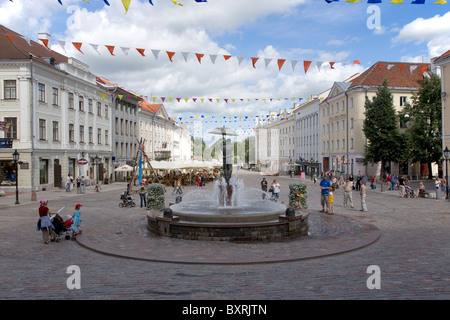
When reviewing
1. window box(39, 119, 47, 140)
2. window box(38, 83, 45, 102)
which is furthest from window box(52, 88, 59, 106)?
window box(39, 119, 47, 140)

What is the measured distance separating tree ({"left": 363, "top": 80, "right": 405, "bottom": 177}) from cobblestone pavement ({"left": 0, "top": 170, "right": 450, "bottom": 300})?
32563 millimetres

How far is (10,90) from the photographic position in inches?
1257

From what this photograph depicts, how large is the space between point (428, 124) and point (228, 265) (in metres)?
41.5

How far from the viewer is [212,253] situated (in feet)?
32.4

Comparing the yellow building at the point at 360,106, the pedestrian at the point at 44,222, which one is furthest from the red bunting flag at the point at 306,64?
the yellow building at the point at 360,106

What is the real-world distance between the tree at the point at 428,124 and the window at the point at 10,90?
39287 mm

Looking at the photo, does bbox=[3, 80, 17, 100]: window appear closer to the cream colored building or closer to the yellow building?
the cream colored building

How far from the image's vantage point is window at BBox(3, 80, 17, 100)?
105 ft

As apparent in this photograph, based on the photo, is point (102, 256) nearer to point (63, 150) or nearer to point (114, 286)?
point (114, 286)

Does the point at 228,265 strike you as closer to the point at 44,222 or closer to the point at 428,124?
the point at 44,222

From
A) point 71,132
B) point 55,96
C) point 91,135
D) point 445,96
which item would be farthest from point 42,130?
point 445,96

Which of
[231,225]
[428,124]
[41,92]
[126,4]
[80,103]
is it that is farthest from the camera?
[428,124]

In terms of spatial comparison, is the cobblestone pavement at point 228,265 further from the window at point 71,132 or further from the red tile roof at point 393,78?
the red tile roof at point 393,78

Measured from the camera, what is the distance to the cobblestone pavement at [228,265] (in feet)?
22.4
